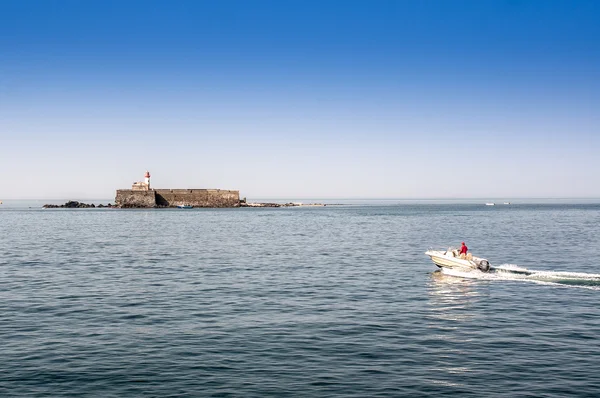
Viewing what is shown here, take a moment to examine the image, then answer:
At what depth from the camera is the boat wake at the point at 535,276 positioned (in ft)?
104

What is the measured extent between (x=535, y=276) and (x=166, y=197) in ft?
532

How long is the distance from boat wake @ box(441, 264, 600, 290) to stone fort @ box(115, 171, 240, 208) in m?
154

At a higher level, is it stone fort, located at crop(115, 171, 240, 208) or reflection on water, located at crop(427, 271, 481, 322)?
stone fort, located at crop(115, 171, 240, 208)

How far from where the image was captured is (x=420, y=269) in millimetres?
38750

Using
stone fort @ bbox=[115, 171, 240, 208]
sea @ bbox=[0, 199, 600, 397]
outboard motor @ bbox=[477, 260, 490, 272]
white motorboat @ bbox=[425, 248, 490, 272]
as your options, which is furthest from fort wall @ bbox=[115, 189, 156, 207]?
outboard motor @ bbox=[477, 260, 490, 272]

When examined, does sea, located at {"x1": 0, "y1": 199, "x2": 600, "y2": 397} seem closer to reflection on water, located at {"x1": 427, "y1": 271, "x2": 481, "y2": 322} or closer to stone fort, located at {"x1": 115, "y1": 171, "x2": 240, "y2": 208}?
reflection on water, located at {"x1": 427, "y1": 271, "x2": 481, "y2": 322}

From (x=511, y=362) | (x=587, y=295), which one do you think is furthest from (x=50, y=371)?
(x=587, y=295)

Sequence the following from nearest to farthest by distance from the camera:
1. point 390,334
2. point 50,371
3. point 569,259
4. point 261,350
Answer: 1. point 50,371
2. point 261,350
3. point 390,334
4. point 569,259

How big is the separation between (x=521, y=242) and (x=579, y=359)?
45.6 meters

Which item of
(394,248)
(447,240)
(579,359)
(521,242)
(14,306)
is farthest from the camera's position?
(447,240)

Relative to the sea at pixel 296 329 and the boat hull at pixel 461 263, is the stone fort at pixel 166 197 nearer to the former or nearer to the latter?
the sea at pixel 296 329

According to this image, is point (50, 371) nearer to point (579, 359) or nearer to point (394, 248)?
point (579, 359)

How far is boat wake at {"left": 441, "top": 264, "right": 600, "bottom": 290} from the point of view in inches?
1243

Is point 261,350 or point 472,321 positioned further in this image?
point 472,321
